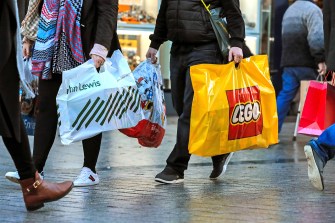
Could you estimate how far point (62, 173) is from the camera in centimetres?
777

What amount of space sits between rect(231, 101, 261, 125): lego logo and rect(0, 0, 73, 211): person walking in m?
1.70

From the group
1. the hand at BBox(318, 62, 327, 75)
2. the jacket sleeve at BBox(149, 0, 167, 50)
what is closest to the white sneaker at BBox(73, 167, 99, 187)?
the jacket sleeve at BBox(149, 0, 167, 50)

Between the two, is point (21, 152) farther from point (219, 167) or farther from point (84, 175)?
point (219, 167)

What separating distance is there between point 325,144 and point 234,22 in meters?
1.13

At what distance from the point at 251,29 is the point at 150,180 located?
329 inches

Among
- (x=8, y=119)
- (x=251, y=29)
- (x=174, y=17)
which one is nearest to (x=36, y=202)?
(x=8, y=119)

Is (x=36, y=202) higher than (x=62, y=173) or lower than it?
higher

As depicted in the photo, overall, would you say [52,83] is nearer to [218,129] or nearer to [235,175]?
[218,129]

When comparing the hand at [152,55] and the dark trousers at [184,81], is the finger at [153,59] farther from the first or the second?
the dark trousers at [184,81]

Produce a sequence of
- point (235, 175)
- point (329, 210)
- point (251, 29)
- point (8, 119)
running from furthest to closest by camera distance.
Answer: point (251, 29) → point (235, 175) → point (329, 210) → point (8, 119)

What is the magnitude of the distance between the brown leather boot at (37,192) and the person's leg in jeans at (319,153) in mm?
1911

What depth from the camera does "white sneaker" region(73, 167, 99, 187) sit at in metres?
6.78

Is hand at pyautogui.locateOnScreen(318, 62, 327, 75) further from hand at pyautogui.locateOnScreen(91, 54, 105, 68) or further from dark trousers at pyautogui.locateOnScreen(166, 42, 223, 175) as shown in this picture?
hand at pyautogui.locateOnScreen(91, 54, 105, 68)

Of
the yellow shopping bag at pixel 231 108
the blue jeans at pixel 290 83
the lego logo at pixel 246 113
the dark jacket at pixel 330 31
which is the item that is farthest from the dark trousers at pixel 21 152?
the blue jeans at pixel 290 83
